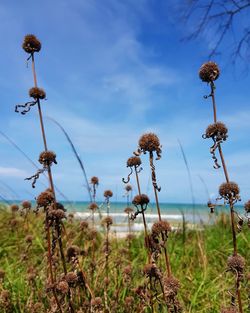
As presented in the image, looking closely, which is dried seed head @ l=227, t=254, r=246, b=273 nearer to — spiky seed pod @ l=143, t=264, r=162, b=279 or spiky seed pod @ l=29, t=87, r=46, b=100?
spiky seed pod @ l=143, t=264, r=162, b=279

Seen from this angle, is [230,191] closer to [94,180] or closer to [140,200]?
[140,200]

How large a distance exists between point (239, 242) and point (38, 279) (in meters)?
3.34

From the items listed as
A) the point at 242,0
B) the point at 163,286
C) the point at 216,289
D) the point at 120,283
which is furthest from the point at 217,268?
the point at 242,0

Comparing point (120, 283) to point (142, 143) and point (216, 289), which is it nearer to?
point (216, 289)

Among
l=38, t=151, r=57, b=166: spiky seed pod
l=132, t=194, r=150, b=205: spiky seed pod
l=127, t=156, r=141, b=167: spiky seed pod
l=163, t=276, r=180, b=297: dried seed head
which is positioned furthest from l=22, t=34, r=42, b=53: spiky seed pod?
l=163, t=276, r=180, b=297: dried seed head

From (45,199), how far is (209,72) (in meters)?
0.91

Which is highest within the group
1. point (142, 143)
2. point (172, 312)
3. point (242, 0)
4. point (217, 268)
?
point (242, 0)

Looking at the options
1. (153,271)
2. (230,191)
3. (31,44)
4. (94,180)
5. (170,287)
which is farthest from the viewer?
(94,180)

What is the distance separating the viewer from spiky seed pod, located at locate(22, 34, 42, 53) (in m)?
2.10

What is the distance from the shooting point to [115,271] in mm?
3941

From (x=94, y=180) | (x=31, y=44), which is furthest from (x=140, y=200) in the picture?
(x=94, y=180)

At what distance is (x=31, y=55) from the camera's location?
7.03 feet

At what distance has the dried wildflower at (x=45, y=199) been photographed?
6.13 feet

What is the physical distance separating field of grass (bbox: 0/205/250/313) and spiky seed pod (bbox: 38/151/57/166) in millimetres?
563
